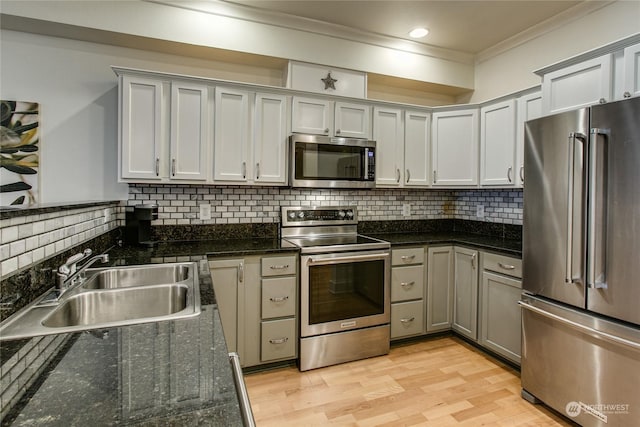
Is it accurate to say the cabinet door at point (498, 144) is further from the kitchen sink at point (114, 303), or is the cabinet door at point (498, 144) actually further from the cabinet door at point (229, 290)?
the kitchen sink at point (114, 303)

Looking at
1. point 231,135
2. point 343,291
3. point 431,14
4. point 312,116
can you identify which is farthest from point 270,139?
point 431,14

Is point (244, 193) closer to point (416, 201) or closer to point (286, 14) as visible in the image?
point (286, 14)

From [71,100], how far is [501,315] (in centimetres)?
364

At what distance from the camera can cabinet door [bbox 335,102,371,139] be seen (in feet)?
9.86

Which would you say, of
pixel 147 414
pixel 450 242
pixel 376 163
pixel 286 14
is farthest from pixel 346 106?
pixel 147 414

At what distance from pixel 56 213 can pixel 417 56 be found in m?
3.22

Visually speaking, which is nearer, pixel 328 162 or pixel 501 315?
pixel 501 315

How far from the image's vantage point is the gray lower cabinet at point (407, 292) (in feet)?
9.66

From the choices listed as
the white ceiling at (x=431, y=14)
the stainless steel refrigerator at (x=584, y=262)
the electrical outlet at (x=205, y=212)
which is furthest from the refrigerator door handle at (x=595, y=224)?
the electrical outlet at (x=205, y=212)

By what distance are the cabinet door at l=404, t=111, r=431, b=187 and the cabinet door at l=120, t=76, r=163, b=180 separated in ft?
7.08

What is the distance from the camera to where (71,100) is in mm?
2549

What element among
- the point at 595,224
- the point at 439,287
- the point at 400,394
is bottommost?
the point at 400,394

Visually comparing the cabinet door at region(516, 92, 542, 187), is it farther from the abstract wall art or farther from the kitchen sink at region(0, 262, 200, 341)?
the abstract wall art

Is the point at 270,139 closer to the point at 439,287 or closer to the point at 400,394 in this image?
the point at 439,287
